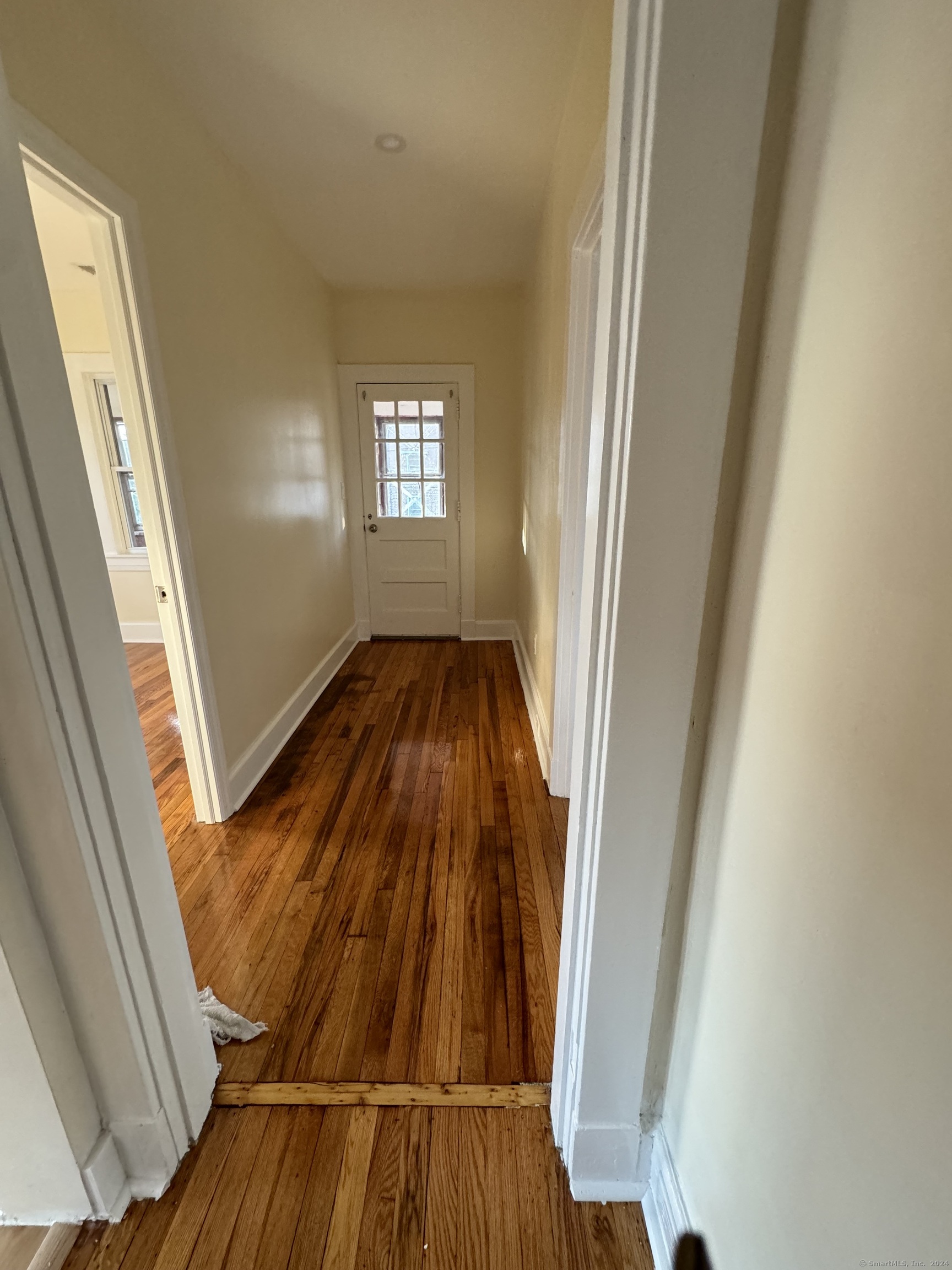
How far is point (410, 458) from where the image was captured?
3.95 meters

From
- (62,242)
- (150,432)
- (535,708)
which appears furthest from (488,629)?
(62,242)

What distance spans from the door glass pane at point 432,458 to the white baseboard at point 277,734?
149 centimetres

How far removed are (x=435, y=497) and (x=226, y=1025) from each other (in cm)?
342

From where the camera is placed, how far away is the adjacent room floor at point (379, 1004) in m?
0.96

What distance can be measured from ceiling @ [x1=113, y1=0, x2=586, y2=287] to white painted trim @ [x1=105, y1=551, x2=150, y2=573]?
2826mm

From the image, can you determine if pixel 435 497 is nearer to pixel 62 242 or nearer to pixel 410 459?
pixel 410 459

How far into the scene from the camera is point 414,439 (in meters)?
3.91

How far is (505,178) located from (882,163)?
2388mm

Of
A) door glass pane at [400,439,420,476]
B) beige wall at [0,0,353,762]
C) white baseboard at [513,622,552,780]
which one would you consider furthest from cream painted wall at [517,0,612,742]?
beige wall at [0,0,353,762]

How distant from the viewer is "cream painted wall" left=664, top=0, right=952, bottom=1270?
0.41 metres

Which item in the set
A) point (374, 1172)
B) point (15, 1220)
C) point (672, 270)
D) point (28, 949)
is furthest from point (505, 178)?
point (15, 1220)

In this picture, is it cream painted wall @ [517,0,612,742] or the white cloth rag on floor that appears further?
cream painted wall @ [517,0,612,742]

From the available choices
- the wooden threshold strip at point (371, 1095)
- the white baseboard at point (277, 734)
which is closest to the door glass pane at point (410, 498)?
the white baseboard at point (277, 734)

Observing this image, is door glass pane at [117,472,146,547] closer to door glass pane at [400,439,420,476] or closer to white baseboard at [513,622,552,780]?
door glass pane at [400,439,420,476]
